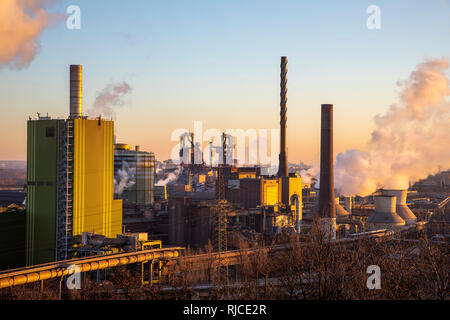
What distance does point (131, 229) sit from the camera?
123 feet

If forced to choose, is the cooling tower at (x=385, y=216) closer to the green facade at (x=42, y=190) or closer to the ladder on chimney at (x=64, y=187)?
the ladder on chimney at (x=64, y=187)

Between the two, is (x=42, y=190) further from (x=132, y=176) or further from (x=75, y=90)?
(x=132, y=176)

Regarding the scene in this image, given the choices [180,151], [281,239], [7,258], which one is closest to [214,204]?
[281,239]

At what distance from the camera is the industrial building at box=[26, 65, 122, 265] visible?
25.2 metres

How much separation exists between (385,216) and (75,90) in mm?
25983

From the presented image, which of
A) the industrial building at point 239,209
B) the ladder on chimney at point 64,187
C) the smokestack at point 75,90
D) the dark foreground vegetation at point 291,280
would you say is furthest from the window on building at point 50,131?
the industrial building at point 239,209

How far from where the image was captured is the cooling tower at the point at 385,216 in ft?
145

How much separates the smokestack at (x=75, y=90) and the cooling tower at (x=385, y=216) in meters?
25.0

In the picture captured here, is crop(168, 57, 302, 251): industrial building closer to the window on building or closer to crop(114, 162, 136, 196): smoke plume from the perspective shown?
crop(114, 162, 136, 196): smoke plume

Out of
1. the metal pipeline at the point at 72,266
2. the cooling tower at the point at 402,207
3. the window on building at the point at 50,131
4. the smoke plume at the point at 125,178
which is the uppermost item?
the window on building at the point at 50,131

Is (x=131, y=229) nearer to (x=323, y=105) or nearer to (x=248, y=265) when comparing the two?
(x=248, y=265)

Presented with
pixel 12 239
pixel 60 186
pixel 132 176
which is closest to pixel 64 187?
pixel 60 186

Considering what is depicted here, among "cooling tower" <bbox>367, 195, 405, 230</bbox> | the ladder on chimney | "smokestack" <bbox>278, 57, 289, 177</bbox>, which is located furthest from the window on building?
"cooling tower" <bbox>367, 195, 405, 230</bbox>

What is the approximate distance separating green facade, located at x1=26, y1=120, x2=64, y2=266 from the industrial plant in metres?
0.04
